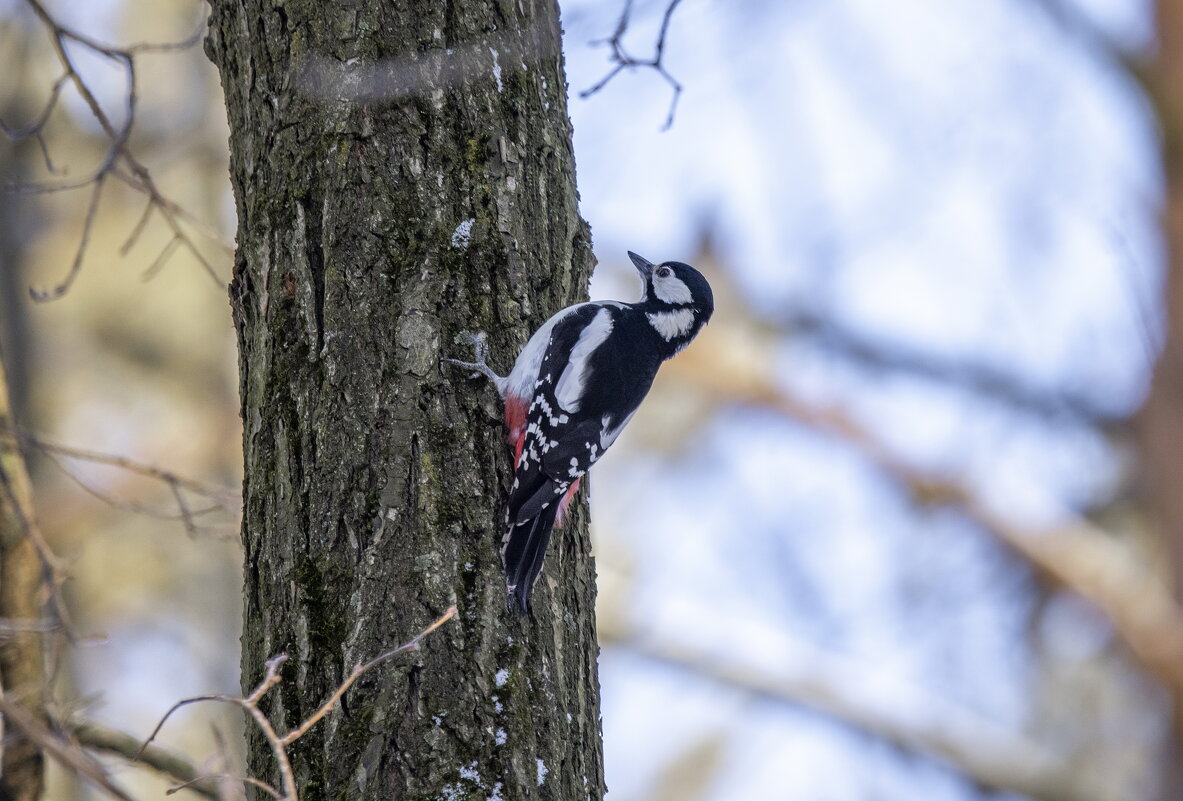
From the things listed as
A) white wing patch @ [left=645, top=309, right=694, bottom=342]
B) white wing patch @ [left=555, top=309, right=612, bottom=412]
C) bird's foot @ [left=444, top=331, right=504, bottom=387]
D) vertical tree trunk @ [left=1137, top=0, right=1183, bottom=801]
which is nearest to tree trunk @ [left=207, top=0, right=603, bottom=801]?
bird's foot @ [left=444, top=331, right=504, bottom=387]

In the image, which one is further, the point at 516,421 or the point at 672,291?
the point at 672,291

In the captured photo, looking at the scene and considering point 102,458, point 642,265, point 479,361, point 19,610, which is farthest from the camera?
point 642,265

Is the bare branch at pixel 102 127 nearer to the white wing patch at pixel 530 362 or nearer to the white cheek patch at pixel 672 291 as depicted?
the white wing patch at pixel 530 362

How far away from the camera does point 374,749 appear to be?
2.12 m

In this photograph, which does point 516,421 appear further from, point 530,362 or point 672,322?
point 672,322

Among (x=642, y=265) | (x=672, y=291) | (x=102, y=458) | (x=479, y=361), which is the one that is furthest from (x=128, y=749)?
(x=642, y=265)

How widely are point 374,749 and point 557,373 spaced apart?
127 cm

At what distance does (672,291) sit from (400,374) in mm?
1755

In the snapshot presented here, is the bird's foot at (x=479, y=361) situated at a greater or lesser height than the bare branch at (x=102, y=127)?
lesser

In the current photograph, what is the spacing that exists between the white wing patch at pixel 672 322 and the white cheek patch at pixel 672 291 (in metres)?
0.05

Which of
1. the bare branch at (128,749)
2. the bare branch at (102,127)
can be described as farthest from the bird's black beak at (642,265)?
the bare branch at (128,749)

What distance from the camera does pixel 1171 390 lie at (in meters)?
4.49

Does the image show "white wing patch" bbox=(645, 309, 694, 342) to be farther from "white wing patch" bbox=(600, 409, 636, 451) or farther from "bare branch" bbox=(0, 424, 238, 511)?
"bare branch" bbox=(0, 424, 238, 511)

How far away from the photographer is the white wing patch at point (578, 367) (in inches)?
126
